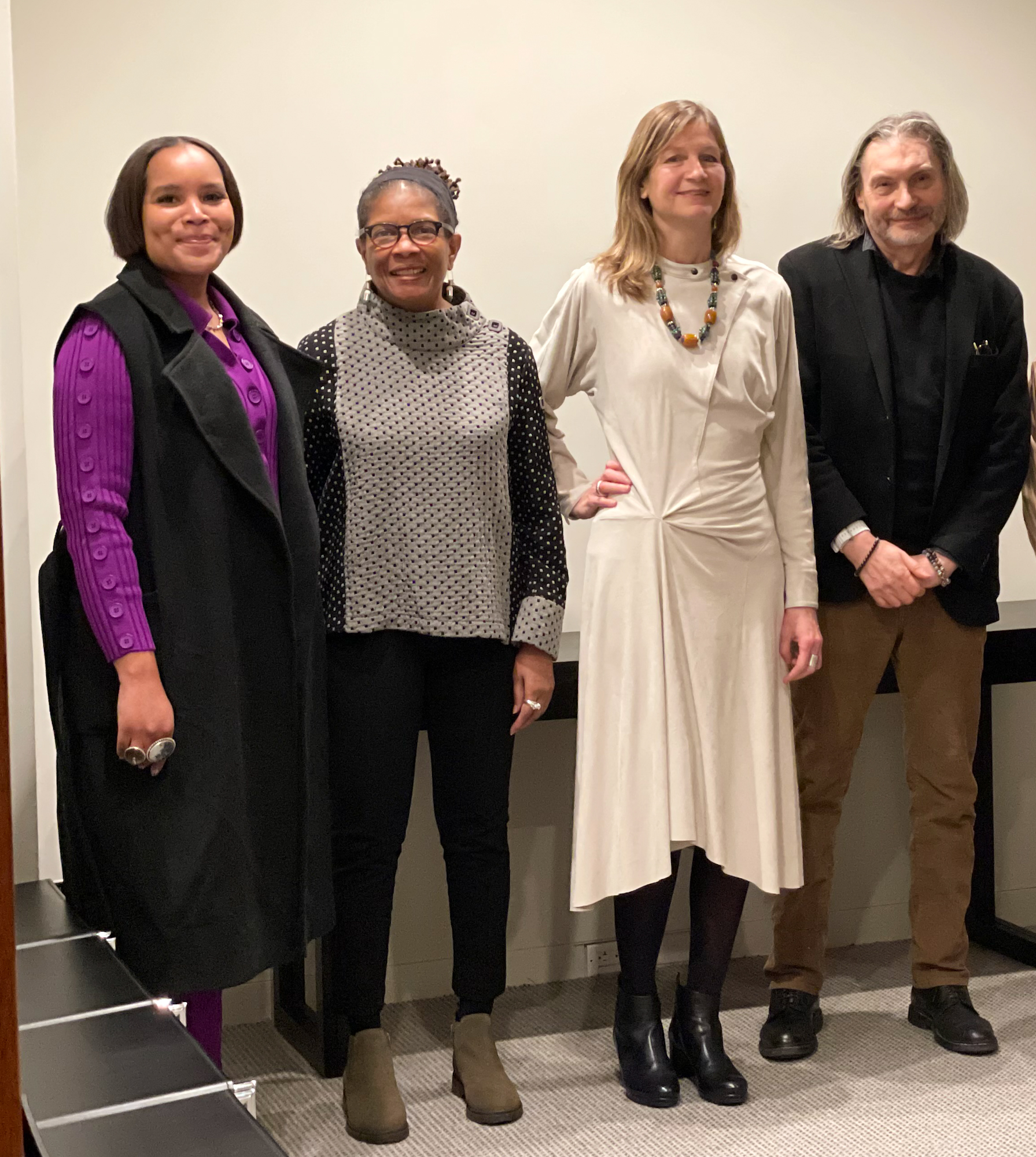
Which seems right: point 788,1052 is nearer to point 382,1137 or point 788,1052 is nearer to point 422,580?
point 382,1137

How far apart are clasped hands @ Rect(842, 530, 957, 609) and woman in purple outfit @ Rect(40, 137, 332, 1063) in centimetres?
108

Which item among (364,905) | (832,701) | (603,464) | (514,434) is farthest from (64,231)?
(832,701)

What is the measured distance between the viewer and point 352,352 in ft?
6.98

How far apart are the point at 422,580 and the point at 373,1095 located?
33.5 inches

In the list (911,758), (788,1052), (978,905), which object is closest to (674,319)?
(911,758)

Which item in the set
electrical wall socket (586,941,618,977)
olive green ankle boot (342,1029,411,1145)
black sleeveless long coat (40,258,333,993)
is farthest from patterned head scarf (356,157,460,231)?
electrical wall socket (586,941,618,977)

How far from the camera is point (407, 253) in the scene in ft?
6.82

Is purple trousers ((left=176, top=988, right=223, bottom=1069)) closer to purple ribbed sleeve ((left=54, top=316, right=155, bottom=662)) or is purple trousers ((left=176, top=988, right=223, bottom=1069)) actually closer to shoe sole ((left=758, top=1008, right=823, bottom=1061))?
purple ribbed sleeve ((left=54, top=316, right=155, bottom=662))

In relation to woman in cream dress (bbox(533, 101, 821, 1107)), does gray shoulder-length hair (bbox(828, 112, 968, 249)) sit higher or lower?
higher

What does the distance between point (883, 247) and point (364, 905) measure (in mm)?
1507

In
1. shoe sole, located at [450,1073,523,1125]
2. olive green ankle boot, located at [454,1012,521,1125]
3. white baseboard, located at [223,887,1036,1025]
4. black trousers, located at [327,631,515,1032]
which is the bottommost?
white baseboard, located at [223,887,1036,1025]

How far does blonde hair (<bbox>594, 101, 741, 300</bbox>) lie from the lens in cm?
224

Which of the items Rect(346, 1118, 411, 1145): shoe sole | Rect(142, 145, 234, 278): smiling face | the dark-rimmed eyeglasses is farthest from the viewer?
Rect(346, 1118, 411, 1145): shoe sole

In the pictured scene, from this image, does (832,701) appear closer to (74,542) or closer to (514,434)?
(514,434)
